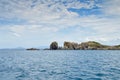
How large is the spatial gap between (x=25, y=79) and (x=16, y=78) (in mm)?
2035

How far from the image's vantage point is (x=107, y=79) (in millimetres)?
25172

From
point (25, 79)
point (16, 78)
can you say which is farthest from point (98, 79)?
point (16, 78)

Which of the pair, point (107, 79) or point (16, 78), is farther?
point (16, 78)

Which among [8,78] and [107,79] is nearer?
[107,79]

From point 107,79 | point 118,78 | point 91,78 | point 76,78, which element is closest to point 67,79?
point 76,78

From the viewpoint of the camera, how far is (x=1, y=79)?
2650 cm

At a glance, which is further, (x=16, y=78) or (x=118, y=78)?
(x=16, y=78)

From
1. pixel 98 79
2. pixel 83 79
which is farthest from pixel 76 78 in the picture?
pixel 98 79

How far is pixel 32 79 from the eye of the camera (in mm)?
25844

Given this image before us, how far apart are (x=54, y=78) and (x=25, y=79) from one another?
4356mm

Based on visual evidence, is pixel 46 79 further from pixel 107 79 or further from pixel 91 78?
pixel 107 79

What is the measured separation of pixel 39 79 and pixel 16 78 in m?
4.00

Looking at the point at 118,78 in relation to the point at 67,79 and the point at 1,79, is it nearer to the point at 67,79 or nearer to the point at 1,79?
the point at 67,79

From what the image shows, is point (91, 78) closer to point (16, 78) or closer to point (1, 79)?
point (16, 78)
